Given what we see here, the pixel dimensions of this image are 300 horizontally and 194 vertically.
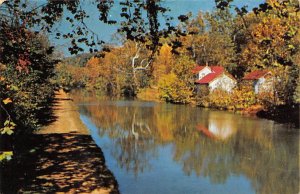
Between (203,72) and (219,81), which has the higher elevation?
(203,72)

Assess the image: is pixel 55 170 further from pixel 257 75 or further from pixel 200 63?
pixel 200 63

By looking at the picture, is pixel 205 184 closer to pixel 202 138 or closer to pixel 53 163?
pixel 53 163

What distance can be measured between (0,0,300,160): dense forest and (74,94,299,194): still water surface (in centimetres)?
448

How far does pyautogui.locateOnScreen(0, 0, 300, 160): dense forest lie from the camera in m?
6.32

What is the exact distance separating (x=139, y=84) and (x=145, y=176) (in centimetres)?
5414

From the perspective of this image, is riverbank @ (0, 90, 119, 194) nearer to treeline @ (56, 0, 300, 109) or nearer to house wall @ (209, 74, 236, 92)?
treeline @ (56, 0, 300, 109)

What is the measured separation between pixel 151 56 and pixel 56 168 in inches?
321

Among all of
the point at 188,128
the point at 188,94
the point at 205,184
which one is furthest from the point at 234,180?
the point at 188,94

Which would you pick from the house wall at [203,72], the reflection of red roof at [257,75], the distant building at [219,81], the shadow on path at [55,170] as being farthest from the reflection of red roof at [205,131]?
the house wall at [203,72]

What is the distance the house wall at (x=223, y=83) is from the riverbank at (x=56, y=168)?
30.1 metres

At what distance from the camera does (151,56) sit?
258 inches

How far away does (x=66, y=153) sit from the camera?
16.3 meters

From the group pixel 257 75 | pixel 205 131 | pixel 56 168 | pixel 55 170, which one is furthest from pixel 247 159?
pixel 257 75

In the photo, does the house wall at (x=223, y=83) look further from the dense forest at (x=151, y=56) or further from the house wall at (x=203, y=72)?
the house wall at (x=203, y=72)
